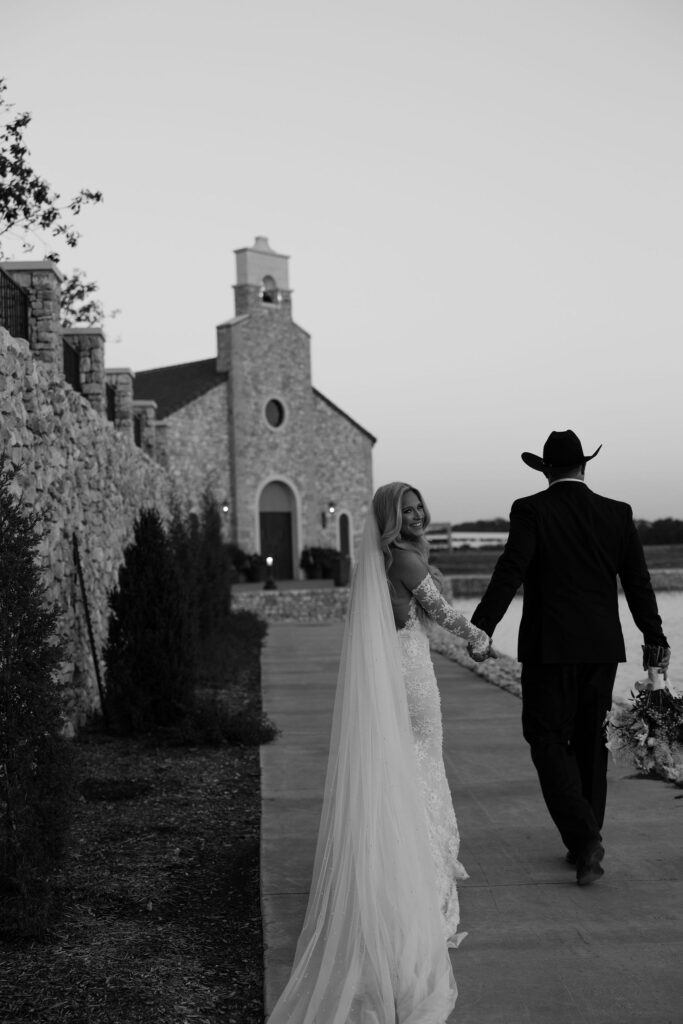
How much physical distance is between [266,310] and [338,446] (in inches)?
234

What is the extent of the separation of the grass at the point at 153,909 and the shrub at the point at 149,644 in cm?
122

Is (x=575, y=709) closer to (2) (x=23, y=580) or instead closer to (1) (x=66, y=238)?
(2) (x=23, y=580)

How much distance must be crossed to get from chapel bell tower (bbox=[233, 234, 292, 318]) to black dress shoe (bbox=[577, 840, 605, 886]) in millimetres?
34828

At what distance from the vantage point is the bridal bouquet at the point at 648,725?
4.70 metres

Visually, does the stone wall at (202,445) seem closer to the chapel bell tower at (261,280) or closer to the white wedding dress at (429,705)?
the chapel bell tower at (261,280)

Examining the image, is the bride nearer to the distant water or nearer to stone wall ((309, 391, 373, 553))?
the distant water

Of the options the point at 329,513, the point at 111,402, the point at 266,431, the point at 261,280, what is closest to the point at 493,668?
the point at 111,402

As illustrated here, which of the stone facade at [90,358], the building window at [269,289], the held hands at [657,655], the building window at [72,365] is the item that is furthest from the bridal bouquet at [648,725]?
the building window at [269,289]

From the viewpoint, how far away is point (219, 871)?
521 centimetres

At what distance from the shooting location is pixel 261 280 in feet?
→ 126

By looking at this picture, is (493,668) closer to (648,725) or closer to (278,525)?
(648,725)

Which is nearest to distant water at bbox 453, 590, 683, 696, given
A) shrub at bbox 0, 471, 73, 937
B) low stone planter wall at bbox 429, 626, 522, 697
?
low stone planter wall at bbox 429, 626, 522, 697

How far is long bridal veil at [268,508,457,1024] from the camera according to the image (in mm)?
3344

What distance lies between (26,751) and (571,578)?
8.20ft
